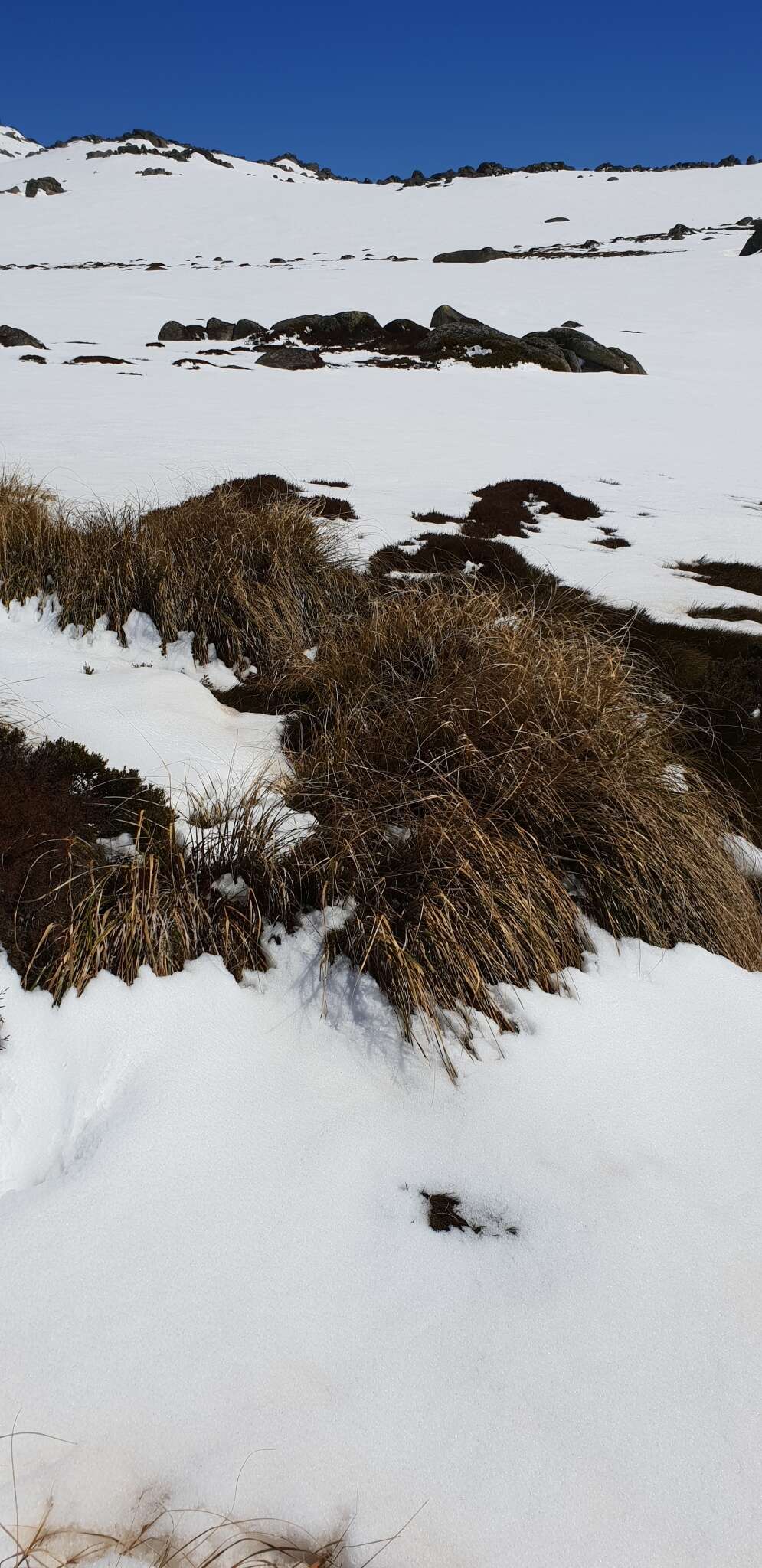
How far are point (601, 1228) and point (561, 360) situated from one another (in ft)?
89.8

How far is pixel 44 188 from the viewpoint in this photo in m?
72.3

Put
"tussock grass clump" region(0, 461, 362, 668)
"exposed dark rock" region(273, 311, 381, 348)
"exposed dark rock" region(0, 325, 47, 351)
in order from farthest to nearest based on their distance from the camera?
"exposed dark rock" region(273, 311, 381, 348), "exposed dark rock" region(0, 325, 47, 351), "tussock grass clump" region(0, 461, 362, 668)

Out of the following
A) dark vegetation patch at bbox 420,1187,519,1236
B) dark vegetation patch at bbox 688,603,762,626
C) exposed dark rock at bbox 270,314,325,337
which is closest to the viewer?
dark vegetation patch at bbox 420,1187,519,1236

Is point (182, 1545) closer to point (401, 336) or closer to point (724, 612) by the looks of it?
point (724, 612)

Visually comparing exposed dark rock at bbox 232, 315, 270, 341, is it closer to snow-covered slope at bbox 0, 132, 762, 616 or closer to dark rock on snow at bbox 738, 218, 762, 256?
snow-covered slope at bbox 0, 132, 762, 616

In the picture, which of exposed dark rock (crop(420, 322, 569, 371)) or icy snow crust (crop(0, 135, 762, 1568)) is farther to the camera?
exposed dark rock (crop(420, 322, 569, 371))

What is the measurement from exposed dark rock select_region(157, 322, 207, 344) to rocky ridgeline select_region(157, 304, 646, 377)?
0.03 m

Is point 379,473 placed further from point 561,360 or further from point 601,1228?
point 561,360

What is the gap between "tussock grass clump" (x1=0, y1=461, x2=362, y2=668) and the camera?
6.10 m

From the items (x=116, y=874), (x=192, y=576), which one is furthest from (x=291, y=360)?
(x=116, y=874)

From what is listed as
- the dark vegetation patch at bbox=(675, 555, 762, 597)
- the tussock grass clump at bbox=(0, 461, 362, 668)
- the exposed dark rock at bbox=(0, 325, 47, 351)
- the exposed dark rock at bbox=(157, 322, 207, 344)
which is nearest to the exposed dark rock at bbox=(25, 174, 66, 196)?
the exposed dark rock at bbox=(157, 322, 207, 344)

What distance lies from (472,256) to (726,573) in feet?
157

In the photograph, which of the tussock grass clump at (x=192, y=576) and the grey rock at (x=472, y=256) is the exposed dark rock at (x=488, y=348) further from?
the grey rock at (x=472, y=256)

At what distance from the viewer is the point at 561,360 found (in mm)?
25250
